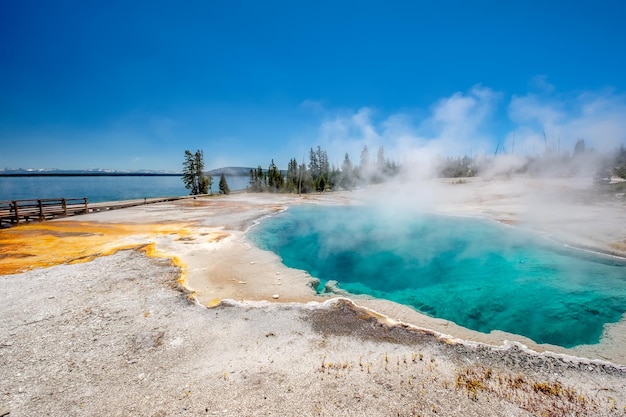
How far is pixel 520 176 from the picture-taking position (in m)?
40.8

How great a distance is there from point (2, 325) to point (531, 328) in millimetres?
12712

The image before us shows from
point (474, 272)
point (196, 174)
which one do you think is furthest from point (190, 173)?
point (474, 272)

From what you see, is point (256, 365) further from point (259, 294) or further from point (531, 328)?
point (531, 328)

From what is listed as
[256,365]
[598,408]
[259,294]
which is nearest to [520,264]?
[598,408]

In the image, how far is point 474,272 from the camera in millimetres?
11516

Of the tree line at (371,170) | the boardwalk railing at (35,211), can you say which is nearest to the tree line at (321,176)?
the tree line at (371,170)

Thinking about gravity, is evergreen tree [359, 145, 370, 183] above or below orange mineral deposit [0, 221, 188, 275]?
above

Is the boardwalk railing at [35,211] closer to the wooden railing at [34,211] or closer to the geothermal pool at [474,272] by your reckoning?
the wooden railing at [34,211]

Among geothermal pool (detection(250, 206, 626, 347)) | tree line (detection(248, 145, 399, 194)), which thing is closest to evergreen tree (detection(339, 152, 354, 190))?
tree line (detection(248, 145, 399, 194))

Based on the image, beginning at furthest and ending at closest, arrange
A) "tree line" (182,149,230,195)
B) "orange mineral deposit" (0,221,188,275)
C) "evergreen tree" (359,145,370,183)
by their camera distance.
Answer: "evergreen tree" (359,145,370,183)
"tree line" (182,149,230,195)
"orange mineral deposit" (0,221,188,275)

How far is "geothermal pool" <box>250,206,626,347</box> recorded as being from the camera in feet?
25.1

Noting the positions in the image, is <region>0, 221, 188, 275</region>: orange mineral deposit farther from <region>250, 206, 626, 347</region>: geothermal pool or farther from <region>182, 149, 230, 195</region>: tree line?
<region>182, 149, 230, 195</region>: tree line

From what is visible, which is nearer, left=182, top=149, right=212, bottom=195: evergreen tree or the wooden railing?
the wooden railing

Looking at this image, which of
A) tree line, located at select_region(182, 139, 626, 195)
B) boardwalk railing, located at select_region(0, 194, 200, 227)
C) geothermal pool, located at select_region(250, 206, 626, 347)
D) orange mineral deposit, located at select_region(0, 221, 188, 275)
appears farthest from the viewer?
tree line, located at select_region(182, 139, 626, 195)
